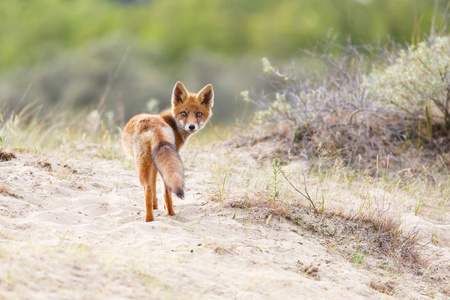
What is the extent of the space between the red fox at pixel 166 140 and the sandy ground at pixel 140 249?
0.35 metres

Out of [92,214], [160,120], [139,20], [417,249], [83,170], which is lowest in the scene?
[417,249]

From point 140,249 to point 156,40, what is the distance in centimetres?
3731

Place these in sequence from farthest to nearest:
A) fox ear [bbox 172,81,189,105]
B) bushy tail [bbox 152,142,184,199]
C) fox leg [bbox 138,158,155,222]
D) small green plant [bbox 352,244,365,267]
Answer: fox ear [bbox 172,81,189,105] < fox leg [bbox 138,158,155,222] < small green plant [bbox 352,244,365,267] < bushy tail [bbox 152,142,184,199]

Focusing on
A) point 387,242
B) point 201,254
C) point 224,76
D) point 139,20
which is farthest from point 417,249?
point 139,20

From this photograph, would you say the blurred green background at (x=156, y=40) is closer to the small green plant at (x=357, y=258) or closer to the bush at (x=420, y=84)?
the bush at (x=420, y=84)

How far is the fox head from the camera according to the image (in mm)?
5668

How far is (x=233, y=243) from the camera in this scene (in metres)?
4.33

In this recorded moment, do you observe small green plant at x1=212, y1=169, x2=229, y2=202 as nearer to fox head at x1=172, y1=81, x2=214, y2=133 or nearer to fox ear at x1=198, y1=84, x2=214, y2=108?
fox head at x1=172, y1=81, x2=214, y2=133

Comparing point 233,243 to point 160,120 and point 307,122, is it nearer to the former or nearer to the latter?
point 160,120

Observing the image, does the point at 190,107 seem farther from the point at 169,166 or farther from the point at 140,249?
the point at 140,249

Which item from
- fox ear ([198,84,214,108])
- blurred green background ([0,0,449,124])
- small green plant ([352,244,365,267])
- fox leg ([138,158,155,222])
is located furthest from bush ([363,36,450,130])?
blurred green background ([0,0,449,124])

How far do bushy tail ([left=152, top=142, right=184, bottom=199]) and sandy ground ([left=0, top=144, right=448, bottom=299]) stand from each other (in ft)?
1.50

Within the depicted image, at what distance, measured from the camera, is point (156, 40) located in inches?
1565

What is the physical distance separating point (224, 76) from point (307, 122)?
23.9 meters
